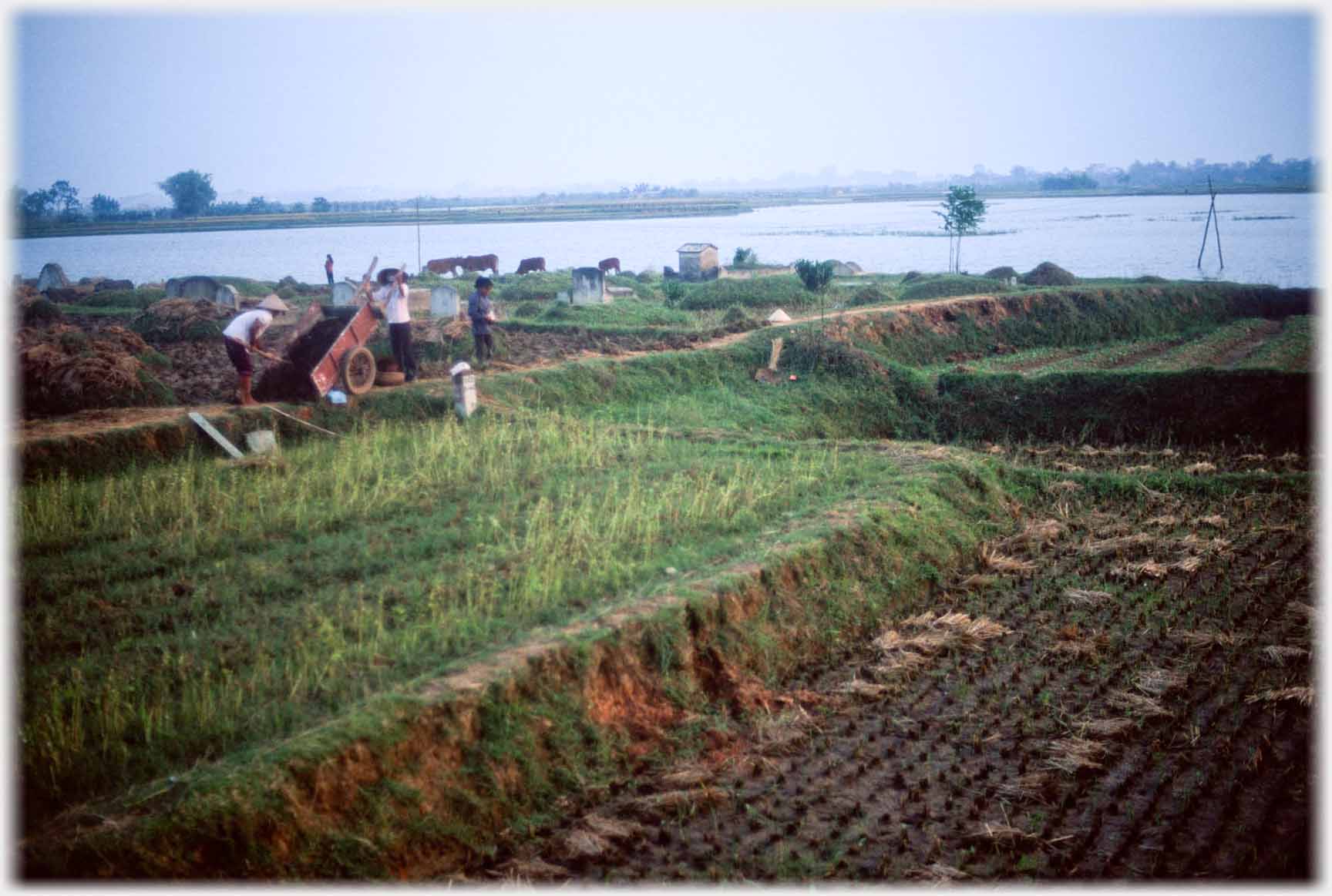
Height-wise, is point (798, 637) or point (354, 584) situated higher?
point (354, 584)

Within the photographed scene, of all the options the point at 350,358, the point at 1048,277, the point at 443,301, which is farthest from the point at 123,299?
the point at 1048,277

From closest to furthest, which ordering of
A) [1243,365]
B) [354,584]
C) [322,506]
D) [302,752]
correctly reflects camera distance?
[302,752]
[354,584]
[322,506]
[1243,365]

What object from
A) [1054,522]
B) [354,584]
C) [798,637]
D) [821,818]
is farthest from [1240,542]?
[354,584]

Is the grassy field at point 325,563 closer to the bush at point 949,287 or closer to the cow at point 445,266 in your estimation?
the bush at point 949,287

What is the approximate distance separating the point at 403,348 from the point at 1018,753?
29.8ft

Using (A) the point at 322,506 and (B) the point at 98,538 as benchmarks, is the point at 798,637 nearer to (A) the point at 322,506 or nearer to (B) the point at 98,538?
(A) the point at 322,506

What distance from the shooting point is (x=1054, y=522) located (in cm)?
948

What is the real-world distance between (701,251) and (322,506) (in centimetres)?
2254

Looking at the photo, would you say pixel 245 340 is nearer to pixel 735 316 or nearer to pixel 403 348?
pixel 403 348

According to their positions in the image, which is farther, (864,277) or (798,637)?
(864,277)

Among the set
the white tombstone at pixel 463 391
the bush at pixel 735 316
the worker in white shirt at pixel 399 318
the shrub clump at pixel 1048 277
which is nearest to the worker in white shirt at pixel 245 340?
the worker in white shirt at pixel 399 318

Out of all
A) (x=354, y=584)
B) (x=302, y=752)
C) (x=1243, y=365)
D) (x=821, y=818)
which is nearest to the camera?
(x=302, y=752)

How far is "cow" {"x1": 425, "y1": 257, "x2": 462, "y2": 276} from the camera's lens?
3019 centimetres

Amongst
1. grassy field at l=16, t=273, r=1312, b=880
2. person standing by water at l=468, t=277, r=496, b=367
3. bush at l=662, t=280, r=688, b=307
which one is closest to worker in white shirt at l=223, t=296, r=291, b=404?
grassy field at l=16, t=273, r=1312, b=880
